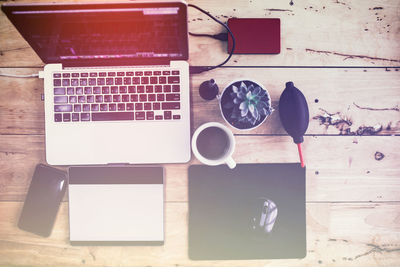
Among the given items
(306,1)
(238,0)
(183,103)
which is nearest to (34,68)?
(183,103)

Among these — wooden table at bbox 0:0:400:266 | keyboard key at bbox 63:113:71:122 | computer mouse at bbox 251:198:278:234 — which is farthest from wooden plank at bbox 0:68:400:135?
computer mouse at bbox 251:198:278:234

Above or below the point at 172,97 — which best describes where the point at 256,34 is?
above

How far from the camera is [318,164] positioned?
Answer: 955 mm

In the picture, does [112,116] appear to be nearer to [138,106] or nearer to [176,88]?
[138,106]

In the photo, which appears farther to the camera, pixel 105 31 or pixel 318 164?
pixel 318 164

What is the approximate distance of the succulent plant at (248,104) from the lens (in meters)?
0.82

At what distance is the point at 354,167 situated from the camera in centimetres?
96

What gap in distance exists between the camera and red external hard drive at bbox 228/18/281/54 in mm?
924

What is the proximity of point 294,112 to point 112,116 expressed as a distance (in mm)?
493

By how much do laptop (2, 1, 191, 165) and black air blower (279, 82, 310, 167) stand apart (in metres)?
0.27

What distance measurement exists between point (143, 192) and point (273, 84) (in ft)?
1.61

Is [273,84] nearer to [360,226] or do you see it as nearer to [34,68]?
[360,226]

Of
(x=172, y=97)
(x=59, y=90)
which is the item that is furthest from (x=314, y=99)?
(x=59, y=90)

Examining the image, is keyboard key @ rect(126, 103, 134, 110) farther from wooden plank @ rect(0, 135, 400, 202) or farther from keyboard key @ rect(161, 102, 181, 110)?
wooden plank @ rect(0, 135, 400, 202)
